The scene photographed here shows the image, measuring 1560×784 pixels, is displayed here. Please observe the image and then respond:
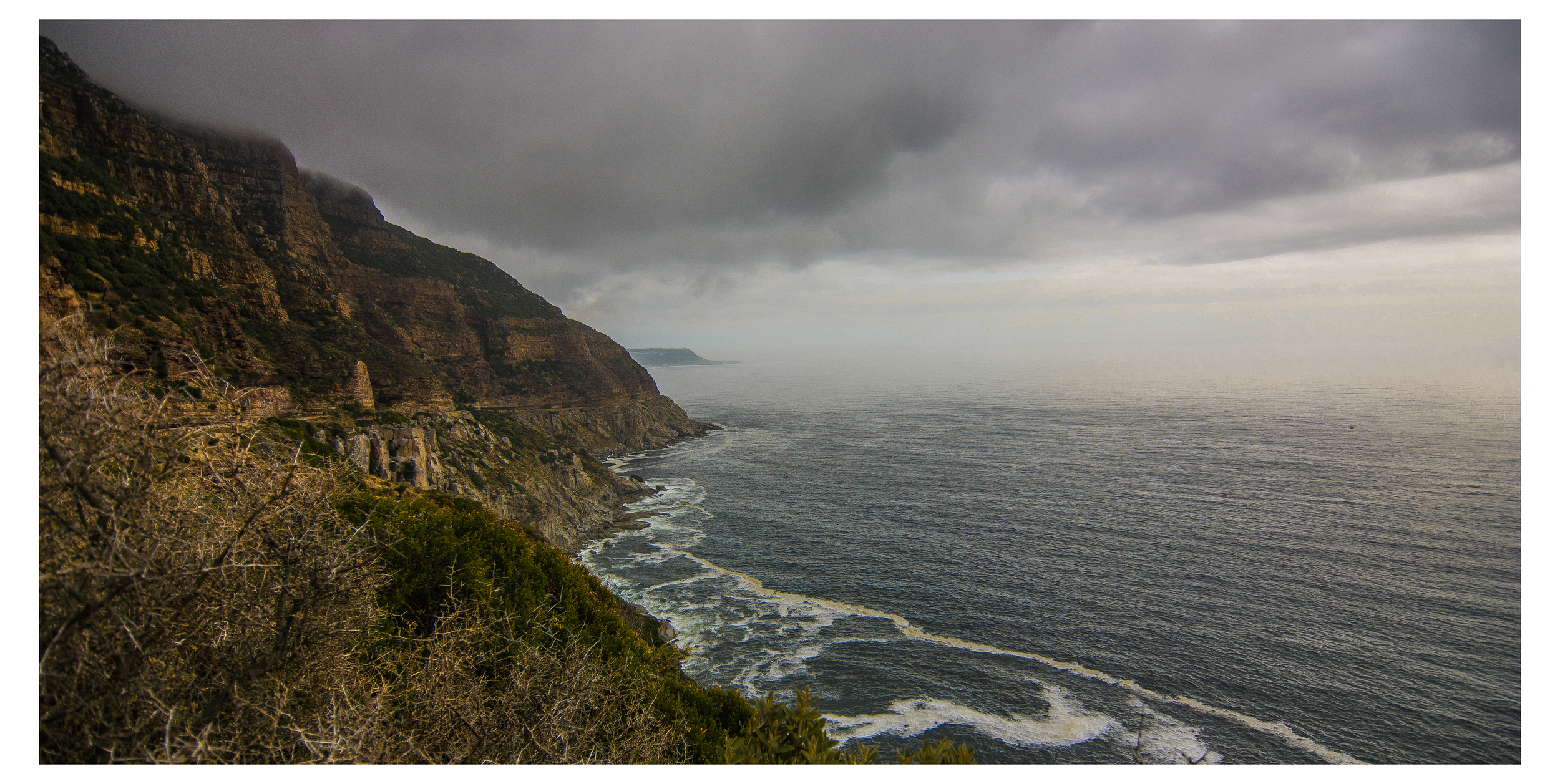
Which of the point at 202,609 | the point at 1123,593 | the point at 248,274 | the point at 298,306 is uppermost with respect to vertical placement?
the point at 248,274

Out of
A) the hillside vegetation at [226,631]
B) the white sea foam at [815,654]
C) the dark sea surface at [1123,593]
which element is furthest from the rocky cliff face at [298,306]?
the white sea foam at [815,654]

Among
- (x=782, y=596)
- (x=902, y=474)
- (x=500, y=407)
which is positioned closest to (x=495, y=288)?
(x=500, y=407)

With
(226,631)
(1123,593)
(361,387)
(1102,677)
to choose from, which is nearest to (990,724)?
(1102,677)

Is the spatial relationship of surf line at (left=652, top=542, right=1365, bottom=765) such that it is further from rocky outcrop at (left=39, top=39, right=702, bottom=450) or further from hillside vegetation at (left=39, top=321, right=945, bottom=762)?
rocky outcrop at (left=39, top=39, right=702, bottom=450)

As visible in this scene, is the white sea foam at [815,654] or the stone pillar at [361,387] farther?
the stone pillar at [361,387]

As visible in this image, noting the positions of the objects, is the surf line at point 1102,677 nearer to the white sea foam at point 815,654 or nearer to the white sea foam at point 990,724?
the white sea foam at point 815,654

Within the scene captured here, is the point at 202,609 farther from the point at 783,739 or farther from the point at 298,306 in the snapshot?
the point at 298,306

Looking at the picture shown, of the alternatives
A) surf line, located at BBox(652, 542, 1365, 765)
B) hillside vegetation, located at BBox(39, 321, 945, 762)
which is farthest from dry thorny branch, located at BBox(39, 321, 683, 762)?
surf line, located at BBox(652, 542, 1365, 765)
